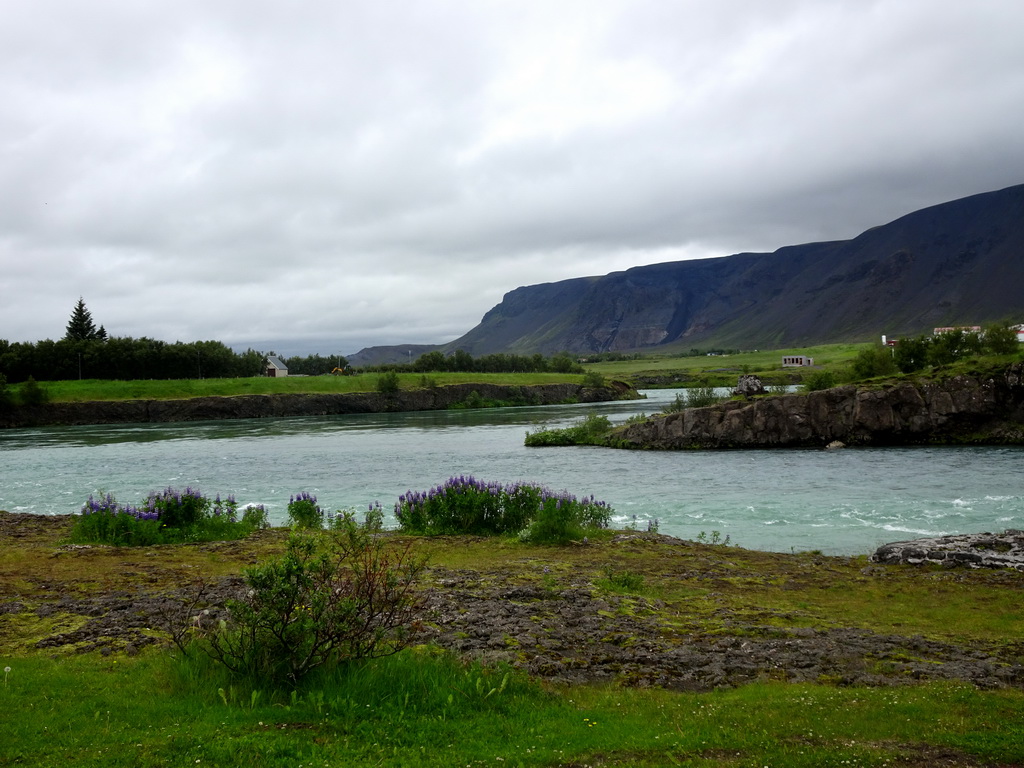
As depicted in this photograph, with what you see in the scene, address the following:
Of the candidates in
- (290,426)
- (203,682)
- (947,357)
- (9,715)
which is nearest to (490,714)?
(203,682)

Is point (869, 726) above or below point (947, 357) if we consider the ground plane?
below

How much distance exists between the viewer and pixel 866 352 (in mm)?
70875

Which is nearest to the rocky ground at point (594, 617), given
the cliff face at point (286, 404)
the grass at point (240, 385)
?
the cliff face at point (286, 404)

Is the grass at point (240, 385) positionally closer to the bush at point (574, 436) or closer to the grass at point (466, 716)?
the bush at point (574, 436)

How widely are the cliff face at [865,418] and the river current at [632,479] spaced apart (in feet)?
10.6

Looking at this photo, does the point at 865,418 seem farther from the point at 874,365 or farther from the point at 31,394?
the point at 31,394

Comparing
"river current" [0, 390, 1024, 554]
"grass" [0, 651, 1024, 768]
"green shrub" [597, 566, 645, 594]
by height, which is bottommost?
"river current" [0, 390, 1024, 554]

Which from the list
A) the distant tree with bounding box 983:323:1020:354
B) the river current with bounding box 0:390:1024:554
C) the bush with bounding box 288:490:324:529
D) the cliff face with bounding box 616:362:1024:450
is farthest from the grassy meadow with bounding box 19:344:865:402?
the bush with bounding box 288:490:324:529

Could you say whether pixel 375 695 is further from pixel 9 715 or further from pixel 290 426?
pixel 290 426

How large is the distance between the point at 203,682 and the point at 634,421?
54162 millimetres

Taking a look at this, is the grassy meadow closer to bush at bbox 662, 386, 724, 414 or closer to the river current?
bush at bbox 662, 386, 724, 414

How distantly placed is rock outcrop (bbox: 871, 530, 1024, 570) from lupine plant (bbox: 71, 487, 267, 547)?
16.2 m

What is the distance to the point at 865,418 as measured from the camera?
50.8m

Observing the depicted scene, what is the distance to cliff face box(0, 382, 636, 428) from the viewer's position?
100 meters
